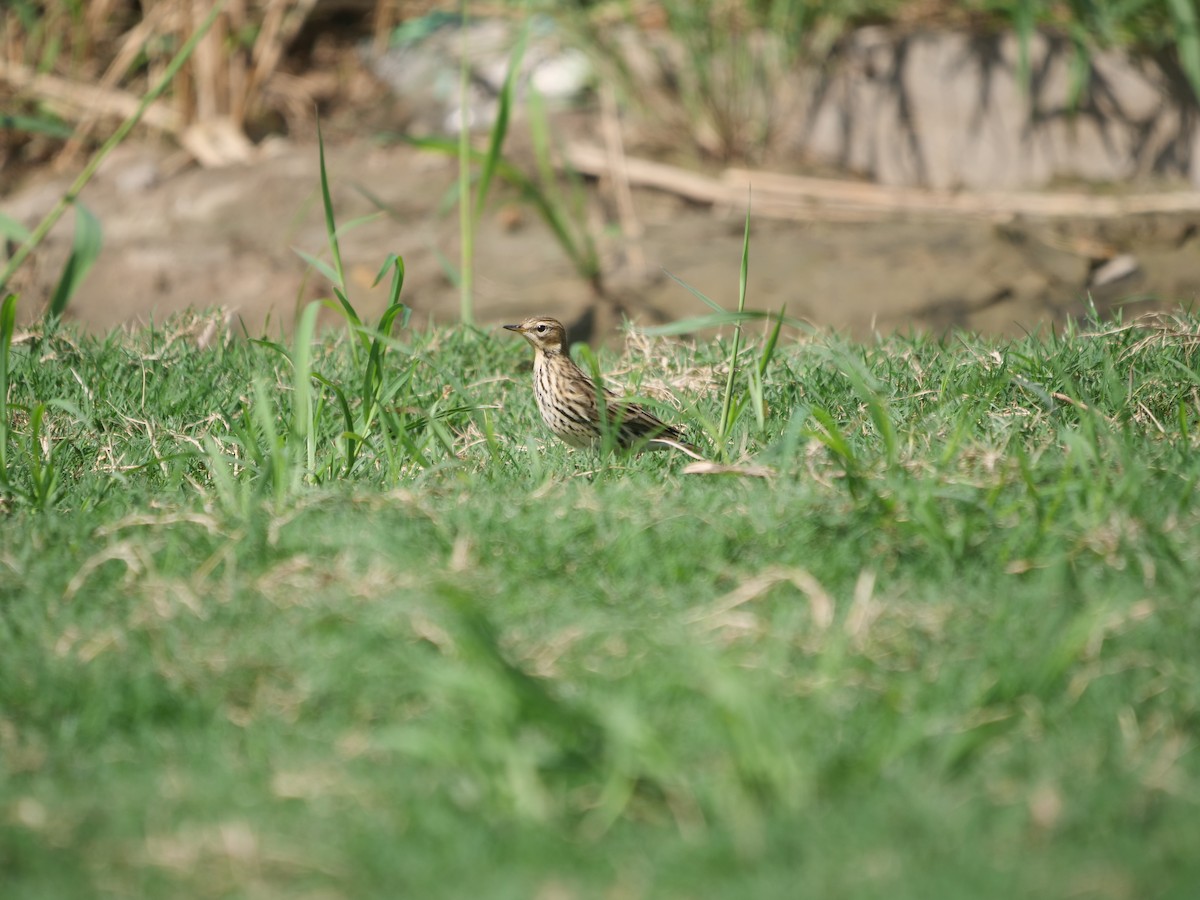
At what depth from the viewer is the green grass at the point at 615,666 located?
2652mm

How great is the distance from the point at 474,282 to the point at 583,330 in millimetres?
1051

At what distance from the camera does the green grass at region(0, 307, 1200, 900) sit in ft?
8.70

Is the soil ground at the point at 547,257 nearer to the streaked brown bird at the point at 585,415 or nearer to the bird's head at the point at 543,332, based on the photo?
the bird's head at the point at 543,332

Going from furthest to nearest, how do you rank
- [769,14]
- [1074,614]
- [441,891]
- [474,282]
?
[769,14], [474,282], [1074,614], [441,891]

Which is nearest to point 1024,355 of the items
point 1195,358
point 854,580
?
point 1195,358

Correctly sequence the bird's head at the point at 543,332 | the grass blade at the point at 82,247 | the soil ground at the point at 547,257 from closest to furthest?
1. the grass blade at the point at 82,247
2. the bird's head at the point at 543,332
3. the soil ground at the point at 547,257

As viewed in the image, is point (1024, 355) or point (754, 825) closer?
point (754, 825)

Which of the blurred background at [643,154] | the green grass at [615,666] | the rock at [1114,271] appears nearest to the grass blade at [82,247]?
the green grass at [615,666]

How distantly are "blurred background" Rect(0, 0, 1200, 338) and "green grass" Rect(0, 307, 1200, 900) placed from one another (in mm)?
3153

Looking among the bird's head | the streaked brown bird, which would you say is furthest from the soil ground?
the streaked brown bird

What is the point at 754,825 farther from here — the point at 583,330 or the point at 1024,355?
the point at 583,330

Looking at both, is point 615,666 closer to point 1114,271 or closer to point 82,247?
Answer: point 82,247

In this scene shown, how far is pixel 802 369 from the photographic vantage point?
18.2ft

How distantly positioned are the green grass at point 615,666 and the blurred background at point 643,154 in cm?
315
